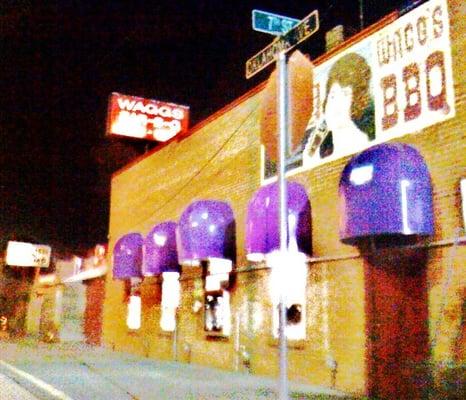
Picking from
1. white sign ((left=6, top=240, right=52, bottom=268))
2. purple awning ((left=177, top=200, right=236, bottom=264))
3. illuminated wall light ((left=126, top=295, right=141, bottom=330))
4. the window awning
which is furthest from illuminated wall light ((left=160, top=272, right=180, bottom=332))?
white sign ((left=6, top=240, right=52, bottom=268))

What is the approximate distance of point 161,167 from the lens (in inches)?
677

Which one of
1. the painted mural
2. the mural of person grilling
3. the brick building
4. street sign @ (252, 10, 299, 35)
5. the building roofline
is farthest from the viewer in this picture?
the mural of person grilling

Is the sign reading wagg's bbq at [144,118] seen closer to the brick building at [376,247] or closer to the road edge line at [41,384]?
the brick building at [376,247]

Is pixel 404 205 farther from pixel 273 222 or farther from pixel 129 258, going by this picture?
pixel 129 258

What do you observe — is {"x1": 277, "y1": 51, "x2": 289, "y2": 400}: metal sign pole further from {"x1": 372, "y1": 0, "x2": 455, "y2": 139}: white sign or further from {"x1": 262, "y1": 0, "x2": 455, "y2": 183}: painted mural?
{"x1": 372, "y1": 0, "x2": 455, "y2": 139}: white sign

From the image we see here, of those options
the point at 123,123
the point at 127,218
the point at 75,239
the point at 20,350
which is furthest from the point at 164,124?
the point at 75,239

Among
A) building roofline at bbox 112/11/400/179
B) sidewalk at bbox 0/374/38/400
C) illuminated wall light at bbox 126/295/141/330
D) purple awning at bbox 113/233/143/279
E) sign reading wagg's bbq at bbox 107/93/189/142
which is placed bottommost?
sidewalk at bbox 0/374/38/400

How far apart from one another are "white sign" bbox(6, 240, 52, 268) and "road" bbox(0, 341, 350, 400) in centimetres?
1686

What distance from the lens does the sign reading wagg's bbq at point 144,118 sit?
2123 cm

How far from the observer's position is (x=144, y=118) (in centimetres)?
2169

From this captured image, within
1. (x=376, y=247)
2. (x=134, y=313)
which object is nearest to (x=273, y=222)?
(x=376, y=247)

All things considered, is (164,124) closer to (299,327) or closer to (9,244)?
(299,327)

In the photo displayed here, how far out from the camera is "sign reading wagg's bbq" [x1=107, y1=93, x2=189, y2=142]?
21.2 meters

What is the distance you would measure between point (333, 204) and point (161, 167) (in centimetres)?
795
